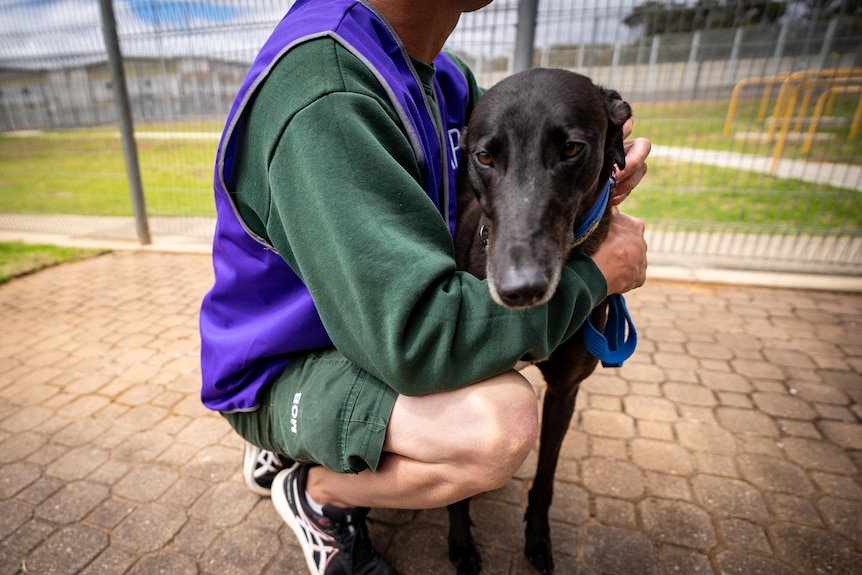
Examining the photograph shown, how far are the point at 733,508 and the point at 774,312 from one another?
9.35ft

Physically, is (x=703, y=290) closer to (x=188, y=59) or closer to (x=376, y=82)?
(x=376, y=82)

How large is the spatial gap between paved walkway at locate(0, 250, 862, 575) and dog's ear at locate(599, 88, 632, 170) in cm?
164

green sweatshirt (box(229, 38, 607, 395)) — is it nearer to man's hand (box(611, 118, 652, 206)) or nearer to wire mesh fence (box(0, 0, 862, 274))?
man's hand (box(611, 118, 652, 206))

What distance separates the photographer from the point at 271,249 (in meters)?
1.62

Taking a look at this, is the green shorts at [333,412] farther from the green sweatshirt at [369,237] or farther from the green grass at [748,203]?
the green grass at [748,203]

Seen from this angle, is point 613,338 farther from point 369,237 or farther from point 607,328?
point 369,237

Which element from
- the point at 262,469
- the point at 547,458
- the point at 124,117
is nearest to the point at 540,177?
the point at 547,458

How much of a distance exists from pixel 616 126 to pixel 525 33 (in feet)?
11.9

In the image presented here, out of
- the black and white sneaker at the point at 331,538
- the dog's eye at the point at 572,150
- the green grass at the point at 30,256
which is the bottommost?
the green grass at the point at 30,256

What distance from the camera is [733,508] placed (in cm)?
232

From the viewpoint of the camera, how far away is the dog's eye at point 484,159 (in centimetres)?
163

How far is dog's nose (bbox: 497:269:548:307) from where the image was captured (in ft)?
4.13

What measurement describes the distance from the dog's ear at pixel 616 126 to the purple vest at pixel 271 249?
0.60m

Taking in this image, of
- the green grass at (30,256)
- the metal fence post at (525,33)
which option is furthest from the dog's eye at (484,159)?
the green grass at (30,256)
